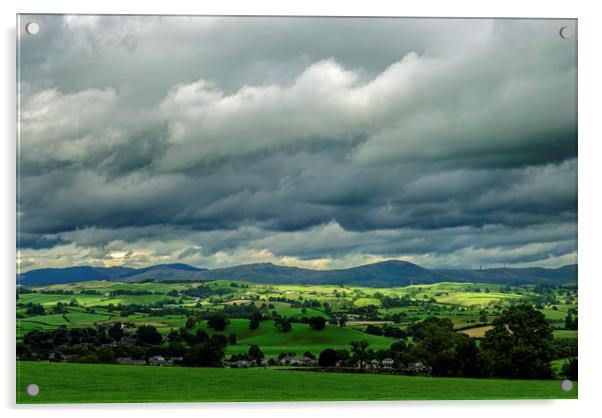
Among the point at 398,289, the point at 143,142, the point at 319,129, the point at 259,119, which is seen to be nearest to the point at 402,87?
the point at 319,129

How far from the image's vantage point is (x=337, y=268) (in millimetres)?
10648

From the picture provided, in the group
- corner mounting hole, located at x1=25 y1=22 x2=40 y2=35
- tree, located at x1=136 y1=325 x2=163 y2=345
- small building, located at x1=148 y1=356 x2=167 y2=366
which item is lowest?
small building, located at x1=148 y1=356 x2=167 y2=366

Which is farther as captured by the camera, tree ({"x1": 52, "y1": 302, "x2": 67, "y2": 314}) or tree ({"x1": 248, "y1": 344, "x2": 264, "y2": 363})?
tree ({"x1": 248, "y1": 344, "x2": 264, "y2": 363})

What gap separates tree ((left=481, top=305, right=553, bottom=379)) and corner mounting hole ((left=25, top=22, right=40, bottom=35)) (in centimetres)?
691

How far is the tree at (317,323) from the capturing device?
34.4 feet

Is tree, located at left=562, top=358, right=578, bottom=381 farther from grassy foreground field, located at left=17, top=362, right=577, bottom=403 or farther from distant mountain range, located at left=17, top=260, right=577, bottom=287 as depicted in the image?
distant mountain range, located at left=17, top=260, right=577, bottom=287

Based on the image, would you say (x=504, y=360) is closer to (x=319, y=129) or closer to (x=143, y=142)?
(x=319, y=129)

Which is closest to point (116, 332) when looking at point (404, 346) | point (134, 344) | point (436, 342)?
point (134, 344)

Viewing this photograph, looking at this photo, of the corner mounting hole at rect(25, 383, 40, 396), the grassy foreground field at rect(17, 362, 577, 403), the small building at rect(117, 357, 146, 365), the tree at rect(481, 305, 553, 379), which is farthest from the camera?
the tree at rect(481, 305, 553, 379)

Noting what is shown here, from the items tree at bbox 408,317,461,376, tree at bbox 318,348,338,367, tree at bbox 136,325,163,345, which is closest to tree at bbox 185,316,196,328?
tree at bbox 136,325,163,345

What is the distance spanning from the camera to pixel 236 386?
10.2 meters

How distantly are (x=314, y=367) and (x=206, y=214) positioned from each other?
7.86ft

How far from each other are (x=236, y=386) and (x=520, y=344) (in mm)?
3739

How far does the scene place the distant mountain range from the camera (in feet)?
33.8
